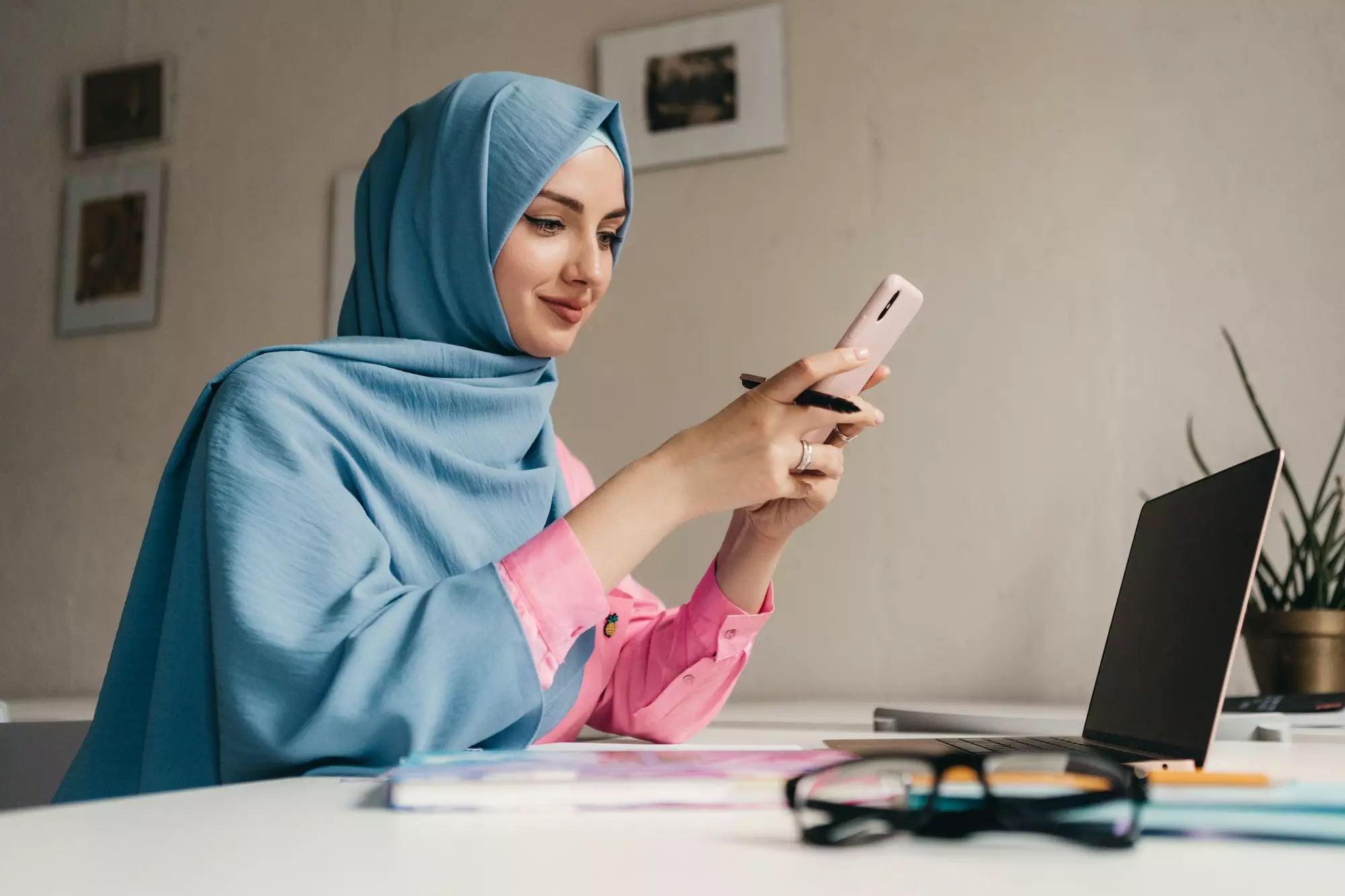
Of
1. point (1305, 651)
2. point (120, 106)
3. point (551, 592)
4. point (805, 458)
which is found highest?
point (120, 106)

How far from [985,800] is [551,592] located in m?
0.43

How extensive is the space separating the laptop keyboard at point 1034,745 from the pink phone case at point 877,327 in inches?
11.0

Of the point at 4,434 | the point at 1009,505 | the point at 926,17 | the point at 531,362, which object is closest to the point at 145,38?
the point at 4,434

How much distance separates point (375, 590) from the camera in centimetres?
80

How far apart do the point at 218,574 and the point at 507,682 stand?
0.73 ft

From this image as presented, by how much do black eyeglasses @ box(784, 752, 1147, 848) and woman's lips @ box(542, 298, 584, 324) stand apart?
33.0 inches

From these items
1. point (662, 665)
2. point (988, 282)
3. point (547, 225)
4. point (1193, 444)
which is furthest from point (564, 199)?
point (1193, 444)

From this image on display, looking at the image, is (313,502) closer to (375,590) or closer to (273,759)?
(375,590)

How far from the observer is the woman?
2.45 feet

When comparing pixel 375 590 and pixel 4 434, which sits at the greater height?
pixel 4 434

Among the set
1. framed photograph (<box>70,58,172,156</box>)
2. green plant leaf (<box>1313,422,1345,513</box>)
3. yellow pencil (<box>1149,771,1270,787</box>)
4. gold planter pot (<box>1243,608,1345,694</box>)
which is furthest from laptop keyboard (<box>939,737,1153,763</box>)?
framed photograph (<box>70,58,172,156</box>)

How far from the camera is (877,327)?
2.90ft

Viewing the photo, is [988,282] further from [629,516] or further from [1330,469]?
[629,516]

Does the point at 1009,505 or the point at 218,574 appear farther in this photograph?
the point at 1009,505
